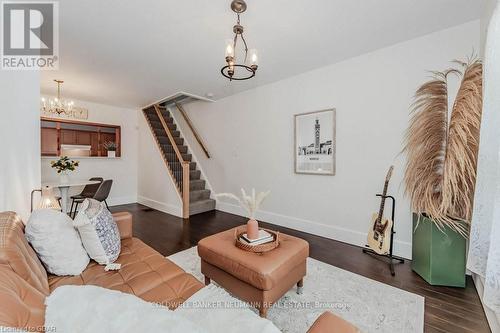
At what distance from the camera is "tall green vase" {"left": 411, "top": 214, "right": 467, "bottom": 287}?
2010 millimetres

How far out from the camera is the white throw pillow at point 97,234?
1.54m

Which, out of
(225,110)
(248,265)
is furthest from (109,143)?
(248,265)

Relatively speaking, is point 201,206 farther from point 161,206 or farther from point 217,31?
point 217,31

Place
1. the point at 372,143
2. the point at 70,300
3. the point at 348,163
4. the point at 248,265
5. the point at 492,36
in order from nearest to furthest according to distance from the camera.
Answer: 1. the point at 70,300
2. the point at 492,36
3. the point at 248,265
4. the point at 372,143
5. the point at 348,163

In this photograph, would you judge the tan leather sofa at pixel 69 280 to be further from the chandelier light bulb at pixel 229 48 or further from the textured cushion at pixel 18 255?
the chandelier light bulb at pixel 229 48

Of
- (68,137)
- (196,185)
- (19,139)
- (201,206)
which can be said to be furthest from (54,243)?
(68,137)

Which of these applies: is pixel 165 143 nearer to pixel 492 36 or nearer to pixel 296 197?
pixel 296 197

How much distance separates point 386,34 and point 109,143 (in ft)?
19.8

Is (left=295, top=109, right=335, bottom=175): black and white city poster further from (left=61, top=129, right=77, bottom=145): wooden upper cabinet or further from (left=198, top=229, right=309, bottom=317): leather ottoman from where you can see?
(left=61, top=129, right=77, bottom=145): wooden upper cabinet

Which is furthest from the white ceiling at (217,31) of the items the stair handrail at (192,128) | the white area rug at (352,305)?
the white area rug at (352,305)

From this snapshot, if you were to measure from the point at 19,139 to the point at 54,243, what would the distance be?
50.1 inches

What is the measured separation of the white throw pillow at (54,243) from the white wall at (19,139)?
0.83 meters

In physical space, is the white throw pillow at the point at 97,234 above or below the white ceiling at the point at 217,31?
below

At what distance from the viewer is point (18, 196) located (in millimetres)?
1979
